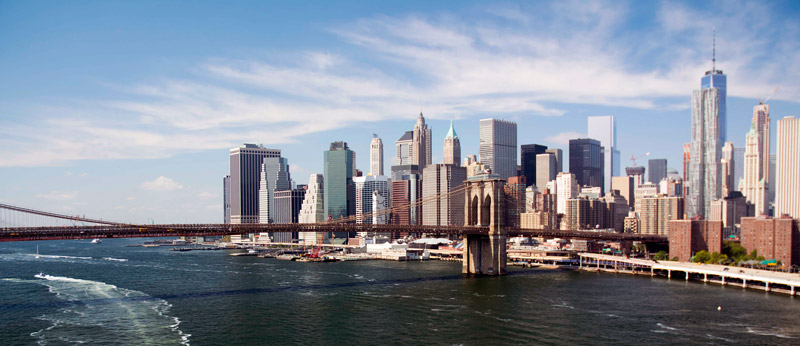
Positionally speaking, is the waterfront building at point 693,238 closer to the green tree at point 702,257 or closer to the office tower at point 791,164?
the green tree at point 702,257

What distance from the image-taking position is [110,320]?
137ft

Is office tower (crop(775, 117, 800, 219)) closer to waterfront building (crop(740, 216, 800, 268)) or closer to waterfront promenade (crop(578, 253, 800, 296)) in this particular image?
waterfront building (crop(740, 216, 800, 268))

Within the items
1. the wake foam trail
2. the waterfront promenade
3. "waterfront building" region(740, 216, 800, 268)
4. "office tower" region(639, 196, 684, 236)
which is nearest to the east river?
the wake foam trail

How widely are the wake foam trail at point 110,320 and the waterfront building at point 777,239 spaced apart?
7689 cm

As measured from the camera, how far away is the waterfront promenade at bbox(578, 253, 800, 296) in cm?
6128

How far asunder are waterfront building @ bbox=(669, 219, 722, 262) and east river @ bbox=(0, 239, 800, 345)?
23597 millimetres

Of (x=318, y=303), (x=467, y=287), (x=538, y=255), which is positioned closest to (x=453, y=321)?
(x=318, y=303)

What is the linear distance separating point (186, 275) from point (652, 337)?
54.7m

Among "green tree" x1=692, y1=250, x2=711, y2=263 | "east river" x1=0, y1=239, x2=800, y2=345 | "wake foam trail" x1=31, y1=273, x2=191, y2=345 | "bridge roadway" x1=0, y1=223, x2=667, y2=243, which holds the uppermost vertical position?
"bridge roadway" x1=0, y1=223, x2=667, y2=243

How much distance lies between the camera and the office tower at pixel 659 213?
174 metres

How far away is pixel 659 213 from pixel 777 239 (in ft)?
320

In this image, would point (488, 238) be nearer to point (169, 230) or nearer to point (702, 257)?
point (702, 257)

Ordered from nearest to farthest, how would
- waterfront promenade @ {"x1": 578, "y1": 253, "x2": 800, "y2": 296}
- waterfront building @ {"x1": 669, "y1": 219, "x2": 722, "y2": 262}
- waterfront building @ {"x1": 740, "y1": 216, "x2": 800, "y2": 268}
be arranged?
1. waterfront promenade @ {"x1": 578, "y1": 253, "x2": 800, "y2": 296}
2. waterfront building @ {"x1": 740, "y1": 216, "x2": 800, "y2": 268}
3. waterfront building @ {"x1": 669, "y1": 219, "x2": 722, "y2": 262}

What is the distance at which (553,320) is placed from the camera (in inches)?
1732
